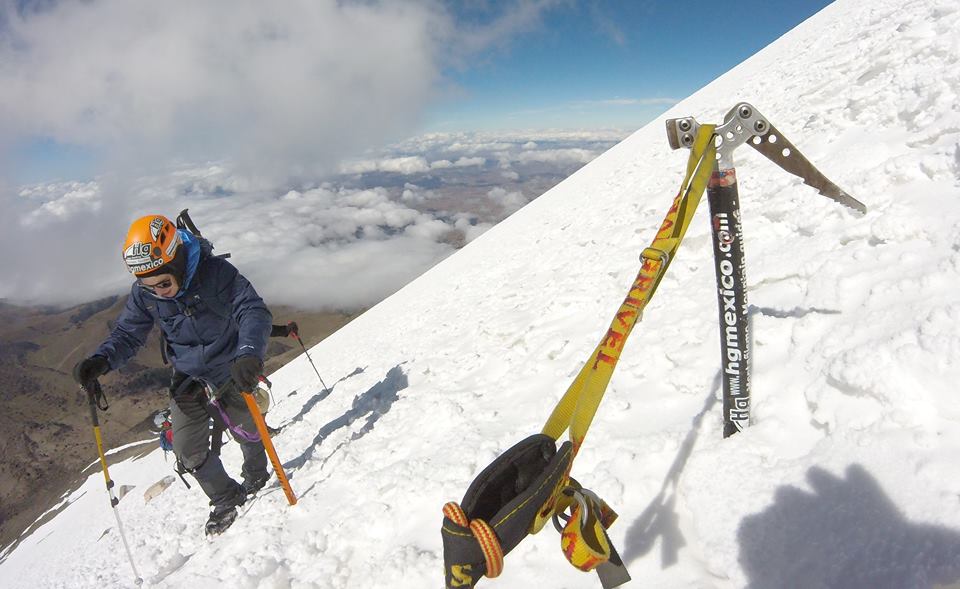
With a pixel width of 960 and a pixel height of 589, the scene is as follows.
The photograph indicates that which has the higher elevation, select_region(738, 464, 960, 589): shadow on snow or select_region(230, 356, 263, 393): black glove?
select_region(738, 464, 960, 589): shadow on snow

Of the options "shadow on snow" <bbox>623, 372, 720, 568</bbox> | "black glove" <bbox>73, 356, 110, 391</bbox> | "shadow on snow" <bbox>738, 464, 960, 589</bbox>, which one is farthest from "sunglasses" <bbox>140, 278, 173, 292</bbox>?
"shadow on snow" <bbox>738, 464, 960, 589</bbox>

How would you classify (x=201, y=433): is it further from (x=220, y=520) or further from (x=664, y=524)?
(x=664, y=524)

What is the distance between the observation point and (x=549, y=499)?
1759 mm

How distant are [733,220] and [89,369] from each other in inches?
256

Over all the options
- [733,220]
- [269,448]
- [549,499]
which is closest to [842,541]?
[549,499]

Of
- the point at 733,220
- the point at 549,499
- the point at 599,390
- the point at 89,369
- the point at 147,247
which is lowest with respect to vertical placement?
the point at 89,369

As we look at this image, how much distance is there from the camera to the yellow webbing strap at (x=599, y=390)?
1831 mm

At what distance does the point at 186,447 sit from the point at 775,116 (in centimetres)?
1205

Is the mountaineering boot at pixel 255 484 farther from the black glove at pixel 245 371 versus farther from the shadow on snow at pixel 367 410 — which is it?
the black glove at pixel 245 371

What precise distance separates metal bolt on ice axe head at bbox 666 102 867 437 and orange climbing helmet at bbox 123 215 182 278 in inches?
191

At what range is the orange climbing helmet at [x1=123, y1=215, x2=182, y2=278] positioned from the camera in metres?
4.60

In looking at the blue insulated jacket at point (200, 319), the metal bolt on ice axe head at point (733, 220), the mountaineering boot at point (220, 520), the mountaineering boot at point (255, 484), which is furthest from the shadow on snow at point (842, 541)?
the mountaineering boot at point (255, 484)

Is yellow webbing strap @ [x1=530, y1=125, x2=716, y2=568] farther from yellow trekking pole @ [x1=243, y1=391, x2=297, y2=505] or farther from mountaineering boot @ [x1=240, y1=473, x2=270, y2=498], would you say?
mountaineering boot @ [x1=240, y1=473, x2=270, y2=498]

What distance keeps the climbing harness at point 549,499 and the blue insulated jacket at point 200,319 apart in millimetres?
3844
